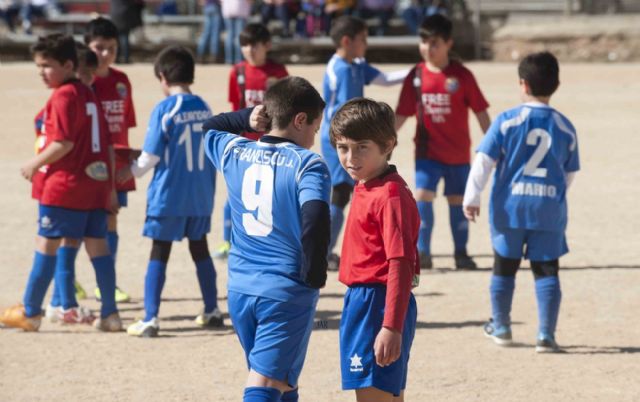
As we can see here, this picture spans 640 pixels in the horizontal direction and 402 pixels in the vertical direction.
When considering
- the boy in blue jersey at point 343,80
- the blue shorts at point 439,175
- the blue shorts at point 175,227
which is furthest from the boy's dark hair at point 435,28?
the blue shorts at point 175,227

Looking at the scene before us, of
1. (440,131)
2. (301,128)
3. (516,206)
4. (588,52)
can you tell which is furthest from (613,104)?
(301,128)

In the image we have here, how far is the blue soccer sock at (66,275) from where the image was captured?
27.4 ft

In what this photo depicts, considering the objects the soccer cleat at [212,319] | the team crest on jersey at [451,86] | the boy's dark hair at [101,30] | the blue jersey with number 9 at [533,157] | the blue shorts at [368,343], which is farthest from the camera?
the team crest on jersey at [451,86]

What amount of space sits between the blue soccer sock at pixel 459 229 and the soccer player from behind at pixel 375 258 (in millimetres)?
5088

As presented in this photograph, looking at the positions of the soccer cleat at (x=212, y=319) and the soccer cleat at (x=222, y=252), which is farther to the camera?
the soccer cleat at (x=222, y=252)

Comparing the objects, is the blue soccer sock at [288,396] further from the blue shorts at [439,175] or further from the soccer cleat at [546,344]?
the blue shorts at [439,175]

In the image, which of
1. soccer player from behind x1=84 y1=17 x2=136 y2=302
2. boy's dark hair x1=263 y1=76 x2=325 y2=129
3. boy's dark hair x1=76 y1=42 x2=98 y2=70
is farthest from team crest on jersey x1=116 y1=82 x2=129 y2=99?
boy's dark hair x1=263 y1=76 x2=325 y2=129

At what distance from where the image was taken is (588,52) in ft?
80.1

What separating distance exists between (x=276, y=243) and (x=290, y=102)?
1.86 feet

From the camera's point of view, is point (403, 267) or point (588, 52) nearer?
point (403, 267)

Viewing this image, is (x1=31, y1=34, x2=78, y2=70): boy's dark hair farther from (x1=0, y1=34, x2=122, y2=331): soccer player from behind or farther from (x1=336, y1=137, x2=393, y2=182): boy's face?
(x1=336, y1=137, x2=393, y2=182): boy's face

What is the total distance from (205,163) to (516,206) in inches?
79.7

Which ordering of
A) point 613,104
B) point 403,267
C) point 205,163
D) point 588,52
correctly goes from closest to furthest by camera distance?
1. point 403,267
2. point 205,163
3. point 613,104
4. point 588,52

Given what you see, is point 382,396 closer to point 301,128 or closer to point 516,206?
→ point 301,128
